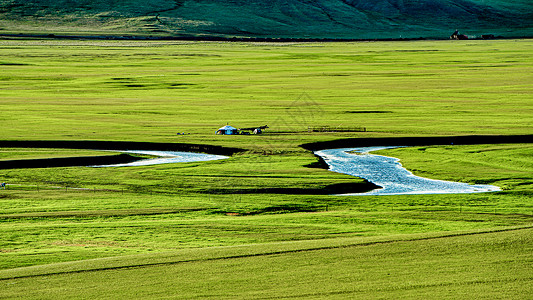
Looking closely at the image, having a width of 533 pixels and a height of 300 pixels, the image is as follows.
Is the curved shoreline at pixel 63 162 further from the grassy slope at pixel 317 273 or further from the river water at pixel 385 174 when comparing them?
the grassy slope at pixel 317 273

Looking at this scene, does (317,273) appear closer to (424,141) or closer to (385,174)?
(385,174)

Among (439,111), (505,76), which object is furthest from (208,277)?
(505,76)

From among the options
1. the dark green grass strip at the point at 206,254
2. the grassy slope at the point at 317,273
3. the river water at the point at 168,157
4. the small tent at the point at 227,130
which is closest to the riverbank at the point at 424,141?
the small tent at the point at 227,130

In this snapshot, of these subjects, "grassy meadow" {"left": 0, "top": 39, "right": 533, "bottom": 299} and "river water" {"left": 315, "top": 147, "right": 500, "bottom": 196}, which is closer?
"grassy meadow" {"left": 0, "top": 39, "right": 533, "bottom": 299}

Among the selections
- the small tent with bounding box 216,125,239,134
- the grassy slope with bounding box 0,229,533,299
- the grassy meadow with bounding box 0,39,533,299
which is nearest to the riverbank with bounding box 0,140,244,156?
the grassy meadow with bounding box 0,39,533,299

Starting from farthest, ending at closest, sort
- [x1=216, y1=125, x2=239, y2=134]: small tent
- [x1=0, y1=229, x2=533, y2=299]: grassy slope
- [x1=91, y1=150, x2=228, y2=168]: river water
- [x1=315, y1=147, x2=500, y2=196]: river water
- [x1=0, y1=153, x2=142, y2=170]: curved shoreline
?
1. [x1=216, y1=125, x2=239, y2=134]: small tent
2. [x1=91, y1=150, x2=228, y2=168]: river water
3. [x1=0, y1=153, x2=142, y2=170]: curved shoreline
4. [x1=315, y1=147, x2=500, y2=196]: river water
5. [x1=0, y1=229, x2=533, y2=299]: grassy slope

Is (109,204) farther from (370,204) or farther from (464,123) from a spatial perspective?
(464,123)

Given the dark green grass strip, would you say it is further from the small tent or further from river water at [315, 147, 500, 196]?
the small tent
